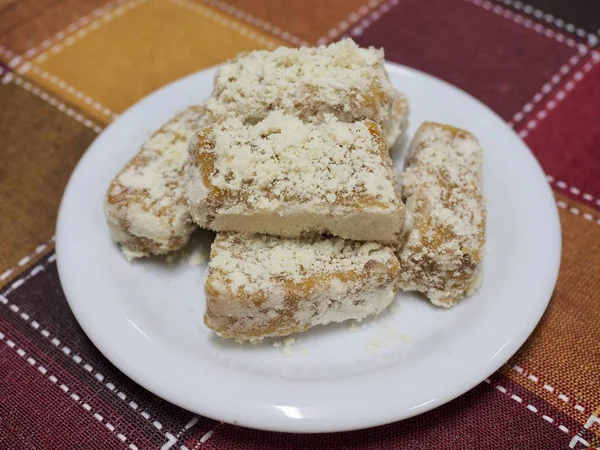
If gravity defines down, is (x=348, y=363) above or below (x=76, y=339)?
above

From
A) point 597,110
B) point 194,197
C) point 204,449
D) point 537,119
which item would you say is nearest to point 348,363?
point 204,449

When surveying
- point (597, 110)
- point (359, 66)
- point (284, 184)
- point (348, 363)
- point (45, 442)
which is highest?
point (359, 66)

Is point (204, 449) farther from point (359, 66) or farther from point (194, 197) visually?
point (359, 66)

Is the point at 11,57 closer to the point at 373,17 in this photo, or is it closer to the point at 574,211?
the point at 373,17

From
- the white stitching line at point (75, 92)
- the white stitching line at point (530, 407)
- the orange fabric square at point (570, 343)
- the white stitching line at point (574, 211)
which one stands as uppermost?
the white stitching line at point (574, 211)

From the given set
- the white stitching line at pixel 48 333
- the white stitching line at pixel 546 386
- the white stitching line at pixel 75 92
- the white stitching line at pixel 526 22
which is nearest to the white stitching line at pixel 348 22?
the white stitching line at pixel 526 22

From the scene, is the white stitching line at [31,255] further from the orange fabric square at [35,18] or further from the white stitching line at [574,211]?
the white stitching line at [574,211]

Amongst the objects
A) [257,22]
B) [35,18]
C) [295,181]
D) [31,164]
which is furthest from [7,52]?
[295,181]
